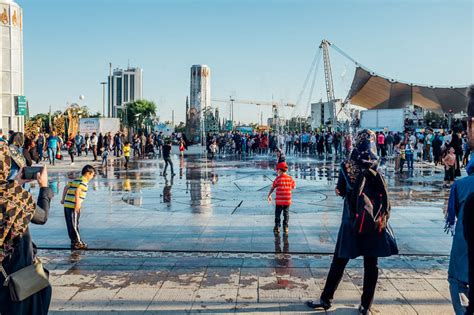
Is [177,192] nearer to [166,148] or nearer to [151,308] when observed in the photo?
[166,148]

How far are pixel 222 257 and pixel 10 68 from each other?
87.2ft

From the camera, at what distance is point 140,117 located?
81750 millimetres

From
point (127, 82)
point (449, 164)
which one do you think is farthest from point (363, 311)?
point (127, 82)

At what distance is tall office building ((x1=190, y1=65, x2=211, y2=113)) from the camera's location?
85188 millimetres

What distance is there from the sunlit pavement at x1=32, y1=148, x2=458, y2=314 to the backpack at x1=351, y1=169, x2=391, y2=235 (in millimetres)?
823

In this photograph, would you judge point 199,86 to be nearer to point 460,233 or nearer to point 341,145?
point 341,145

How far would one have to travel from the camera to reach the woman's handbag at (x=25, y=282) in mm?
2852

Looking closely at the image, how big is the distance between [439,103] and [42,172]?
54.9 meters

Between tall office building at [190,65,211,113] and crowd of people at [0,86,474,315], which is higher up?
tall office building at [190,65,211,113]

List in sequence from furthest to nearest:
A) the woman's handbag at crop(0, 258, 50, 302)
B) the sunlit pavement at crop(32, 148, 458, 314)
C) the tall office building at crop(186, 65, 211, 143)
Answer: the tall office building at crop(186, 65, 211, 143)
the sunlit pavement at crop(32, 148, 458, 314)
the woman's handbag at crop(0, 258, 50, 302)

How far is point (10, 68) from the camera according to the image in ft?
96.0

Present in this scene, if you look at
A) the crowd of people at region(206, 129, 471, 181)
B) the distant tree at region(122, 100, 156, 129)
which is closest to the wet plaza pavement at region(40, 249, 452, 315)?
the crowd of people at region(206, 129, 471, 181)

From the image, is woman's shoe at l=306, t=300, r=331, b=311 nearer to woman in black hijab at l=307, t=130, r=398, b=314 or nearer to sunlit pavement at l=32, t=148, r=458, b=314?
sunlit pavement at l=32, t=148, r=458, b=314

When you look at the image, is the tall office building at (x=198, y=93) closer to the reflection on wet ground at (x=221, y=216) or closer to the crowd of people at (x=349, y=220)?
the reflection on wet ground at (x=221, y=216)
